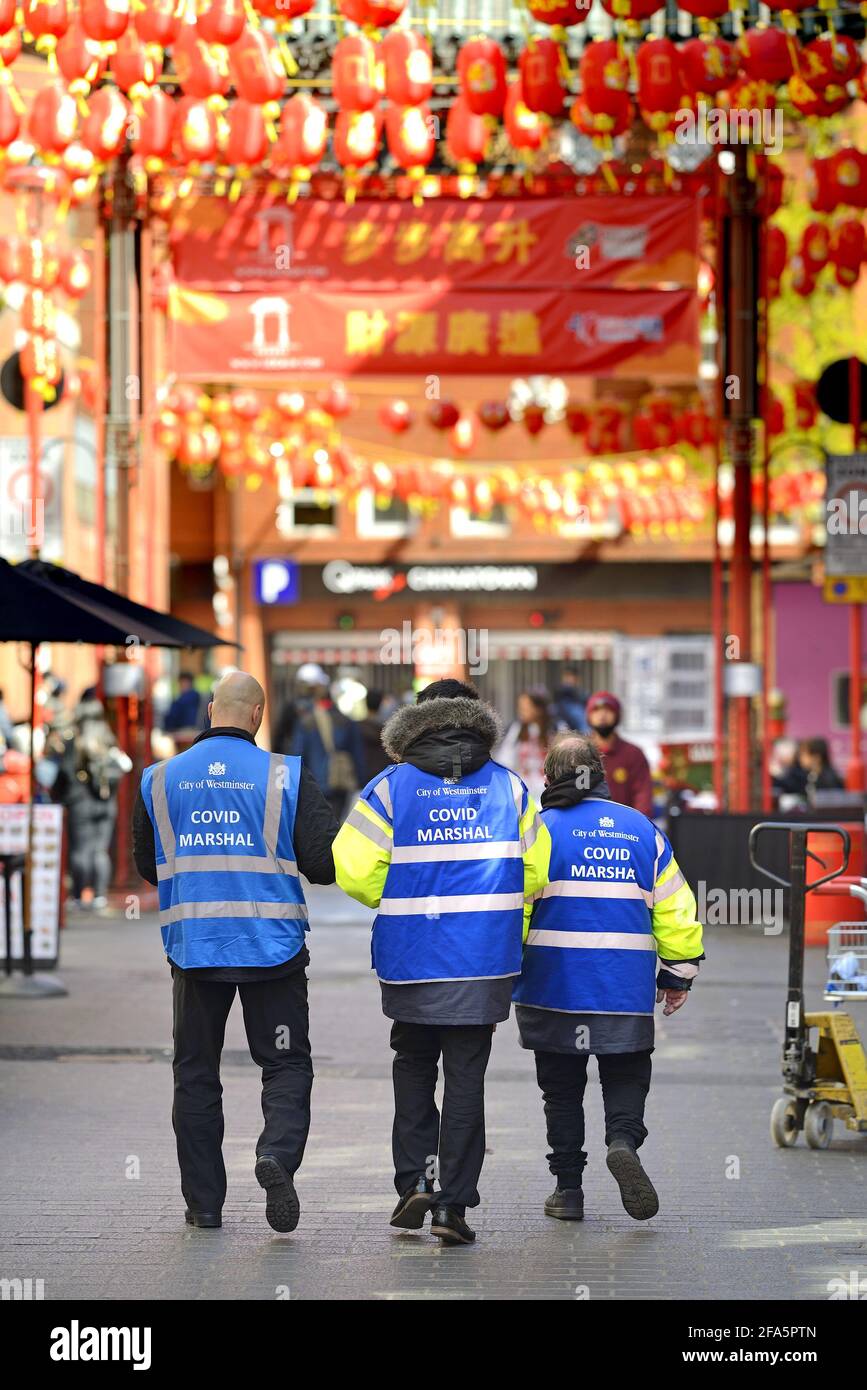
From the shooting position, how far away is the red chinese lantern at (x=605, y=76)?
55.5ft

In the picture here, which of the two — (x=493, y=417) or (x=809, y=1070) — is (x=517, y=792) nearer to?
(x=809, y=1070)

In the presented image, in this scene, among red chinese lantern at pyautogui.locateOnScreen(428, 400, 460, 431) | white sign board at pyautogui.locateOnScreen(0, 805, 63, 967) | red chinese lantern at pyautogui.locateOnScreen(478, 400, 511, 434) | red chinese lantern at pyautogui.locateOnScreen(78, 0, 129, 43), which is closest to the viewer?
white sign board at pyautogui.locateOnScreen(0, 805, 63, 967)

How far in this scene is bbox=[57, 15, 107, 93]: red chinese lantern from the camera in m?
15.7

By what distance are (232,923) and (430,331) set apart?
12.3 m

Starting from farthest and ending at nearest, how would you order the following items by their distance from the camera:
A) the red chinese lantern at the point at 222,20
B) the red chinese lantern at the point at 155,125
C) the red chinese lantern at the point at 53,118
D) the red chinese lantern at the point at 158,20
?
the red chinese lantern at the point at 155,125 → the red chinese lantern at the point at 53,118 → the red chinese lantern at the point at 158,20 → the red chinese lantern at the point at 222,20

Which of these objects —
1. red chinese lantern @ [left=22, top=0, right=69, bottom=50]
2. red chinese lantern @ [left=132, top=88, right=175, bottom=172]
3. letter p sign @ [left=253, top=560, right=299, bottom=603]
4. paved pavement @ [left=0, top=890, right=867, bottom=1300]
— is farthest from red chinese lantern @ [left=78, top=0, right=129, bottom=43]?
letter p sign @ [left=253, top=560, right=299, bottom=603]

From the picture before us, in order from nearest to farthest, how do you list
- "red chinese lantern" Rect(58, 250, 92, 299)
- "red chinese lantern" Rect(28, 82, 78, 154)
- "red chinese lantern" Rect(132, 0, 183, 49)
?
"red chinese lantern" Rect(132, 0, 183, 49), "red chinese lantern" Rect(28, 82, 78, 154), "red chinese lantern" Rect(58, 250, 92, 299)

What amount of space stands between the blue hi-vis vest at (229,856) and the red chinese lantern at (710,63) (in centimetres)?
1067

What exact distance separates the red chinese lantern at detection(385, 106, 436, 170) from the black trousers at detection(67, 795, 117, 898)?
5846 mm

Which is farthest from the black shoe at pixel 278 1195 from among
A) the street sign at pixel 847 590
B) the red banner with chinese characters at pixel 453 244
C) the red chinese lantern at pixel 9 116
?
the street sign at pixel 847 590

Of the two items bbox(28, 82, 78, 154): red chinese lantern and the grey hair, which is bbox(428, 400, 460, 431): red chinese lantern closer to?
bbox(28, 82, 78, 154): red chinese lantern

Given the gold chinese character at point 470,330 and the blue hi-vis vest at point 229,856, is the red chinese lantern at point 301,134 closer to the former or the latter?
the gold chinese character at point 470,330

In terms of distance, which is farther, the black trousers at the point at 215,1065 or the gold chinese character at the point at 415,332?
the gold chinese character at the point at 415,332
